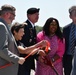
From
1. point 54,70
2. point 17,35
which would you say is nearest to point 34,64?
point 54,70

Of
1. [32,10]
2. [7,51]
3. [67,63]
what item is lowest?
[67,63]

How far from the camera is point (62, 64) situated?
257 inches

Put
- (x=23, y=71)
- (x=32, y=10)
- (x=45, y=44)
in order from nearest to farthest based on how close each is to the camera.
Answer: (x=45, y=44)
(x=23, y=71)
(x=32, y=10)

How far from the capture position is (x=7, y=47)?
4.43 m

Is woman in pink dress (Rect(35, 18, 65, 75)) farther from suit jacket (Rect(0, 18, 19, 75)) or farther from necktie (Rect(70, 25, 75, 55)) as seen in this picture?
suit jacket (Rect(0, 18, 19, 75))

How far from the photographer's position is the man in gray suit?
4.36 metres

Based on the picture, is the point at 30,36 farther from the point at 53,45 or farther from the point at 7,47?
the point at 7,47

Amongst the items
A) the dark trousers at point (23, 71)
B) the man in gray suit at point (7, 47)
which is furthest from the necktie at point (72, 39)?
the man in gray suit at point (7, 47)

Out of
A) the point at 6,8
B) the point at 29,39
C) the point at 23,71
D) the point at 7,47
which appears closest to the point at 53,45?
the point at 29,39

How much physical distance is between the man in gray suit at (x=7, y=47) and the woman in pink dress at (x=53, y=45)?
5.32 feet

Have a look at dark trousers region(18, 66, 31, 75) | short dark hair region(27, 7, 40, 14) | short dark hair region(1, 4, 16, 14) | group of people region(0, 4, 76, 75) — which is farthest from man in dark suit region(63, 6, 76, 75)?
short dark hair region(1, 4, 16, 14)

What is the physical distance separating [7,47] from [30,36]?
1.89 metres

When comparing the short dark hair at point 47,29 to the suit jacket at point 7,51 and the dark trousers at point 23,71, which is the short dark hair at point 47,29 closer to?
the dark trousers at point 23,71

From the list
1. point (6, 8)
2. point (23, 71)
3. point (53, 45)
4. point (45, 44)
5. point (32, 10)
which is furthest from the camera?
point (32, 10)
